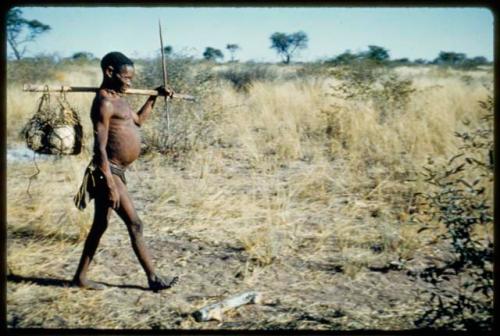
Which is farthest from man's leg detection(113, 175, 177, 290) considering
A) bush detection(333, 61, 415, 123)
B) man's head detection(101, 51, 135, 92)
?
bush detection(333, 61, 415, 123)

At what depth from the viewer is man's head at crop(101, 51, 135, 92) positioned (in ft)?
10.9

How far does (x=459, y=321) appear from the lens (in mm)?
3127

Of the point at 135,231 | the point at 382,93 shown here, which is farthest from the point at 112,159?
the point at 382,93

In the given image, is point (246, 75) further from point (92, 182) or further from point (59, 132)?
point (92, 182)

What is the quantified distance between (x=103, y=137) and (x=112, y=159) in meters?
0.22

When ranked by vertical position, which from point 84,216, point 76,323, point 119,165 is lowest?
point 76,323

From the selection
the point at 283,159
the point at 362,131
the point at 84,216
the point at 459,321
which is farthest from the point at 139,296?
the point at 362,131

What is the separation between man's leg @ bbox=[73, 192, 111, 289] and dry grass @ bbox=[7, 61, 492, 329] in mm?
87

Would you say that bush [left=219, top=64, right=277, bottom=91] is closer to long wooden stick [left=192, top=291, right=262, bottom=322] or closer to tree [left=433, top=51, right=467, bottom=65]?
tree [left=433, top=51, right=467, bottom=65]

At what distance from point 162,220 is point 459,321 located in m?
2.84

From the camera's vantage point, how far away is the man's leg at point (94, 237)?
3502 mm

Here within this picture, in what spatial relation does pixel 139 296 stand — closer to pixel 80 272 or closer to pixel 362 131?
pixel 80 272

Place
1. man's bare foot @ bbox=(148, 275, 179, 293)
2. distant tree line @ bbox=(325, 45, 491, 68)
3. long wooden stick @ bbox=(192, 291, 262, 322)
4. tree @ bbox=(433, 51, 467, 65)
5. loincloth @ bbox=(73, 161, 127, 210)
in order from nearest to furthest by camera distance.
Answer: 1. long wooden stick @ bbox=(192, 291, 262, 322)
2. loincloth @ bbox=(73, 161, 127, 210)
3. man's bare foot @ bbox=(148, 275, 179, 293)
4. distant tree line @ bbox=(325, 45, 491, 68)
5. tree @ bbox=(433, 51, 467, 65)

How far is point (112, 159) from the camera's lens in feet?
11.4
